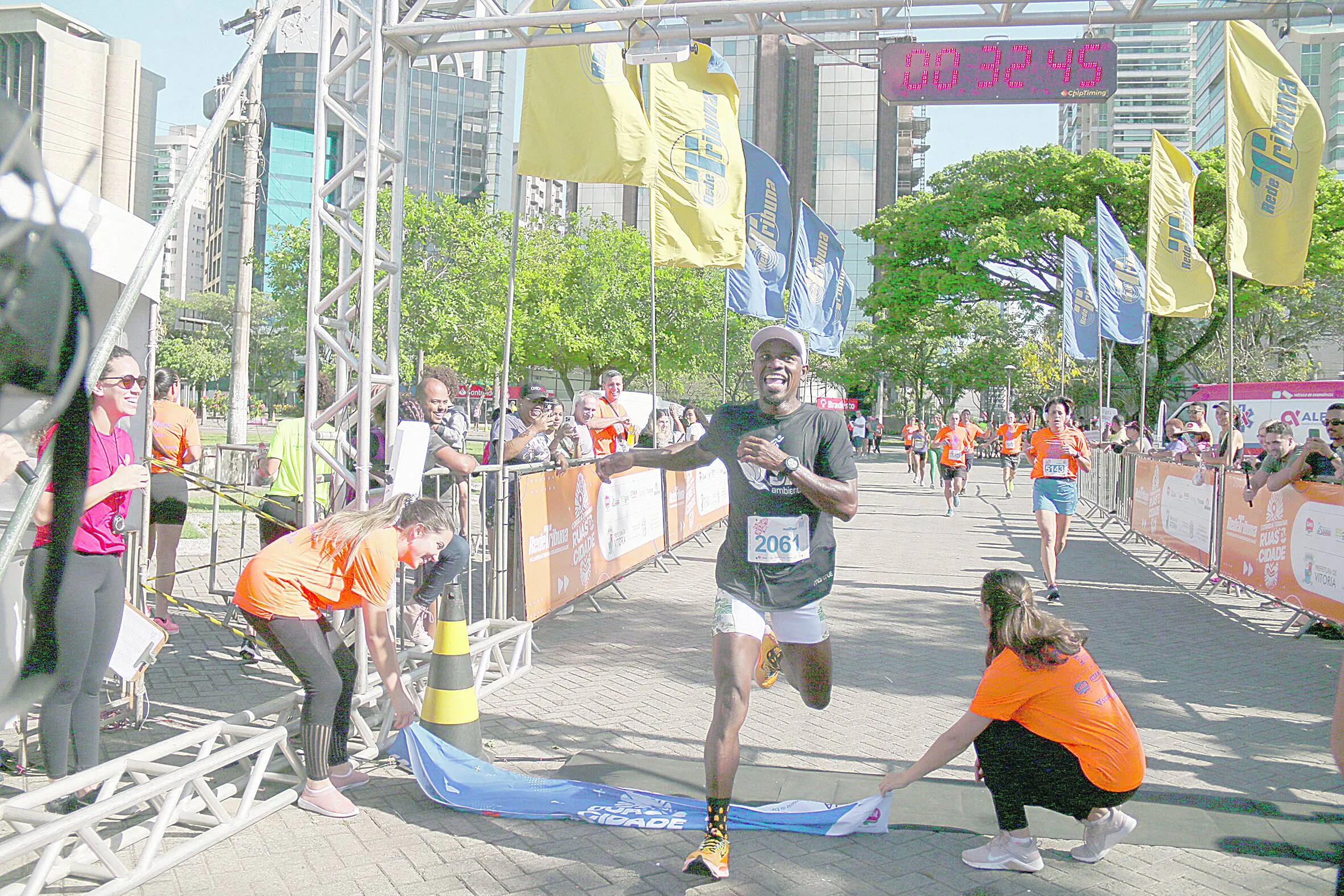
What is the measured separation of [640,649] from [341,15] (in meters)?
4.81

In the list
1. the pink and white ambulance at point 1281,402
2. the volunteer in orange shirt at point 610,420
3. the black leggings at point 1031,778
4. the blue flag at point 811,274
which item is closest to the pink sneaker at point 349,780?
the black leggings at point 1031,778

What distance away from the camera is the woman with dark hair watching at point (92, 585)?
3.98 m

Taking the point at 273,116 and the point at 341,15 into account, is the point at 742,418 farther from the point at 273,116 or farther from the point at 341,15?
the point at 273,116

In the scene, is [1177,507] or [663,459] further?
[1177,507]

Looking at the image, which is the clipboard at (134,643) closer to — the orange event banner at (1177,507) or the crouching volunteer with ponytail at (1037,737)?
the crouching volunteer with ponytail at (1037,737)

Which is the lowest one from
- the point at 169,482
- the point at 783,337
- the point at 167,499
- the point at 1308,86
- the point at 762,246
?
the point at 167,499

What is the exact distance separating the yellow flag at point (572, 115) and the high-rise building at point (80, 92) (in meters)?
3.86

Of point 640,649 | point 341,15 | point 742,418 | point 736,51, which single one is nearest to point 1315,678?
point 640,649

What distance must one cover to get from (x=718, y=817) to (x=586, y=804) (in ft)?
2.79

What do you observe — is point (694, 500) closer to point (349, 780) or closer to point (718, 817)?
point (349, 780)

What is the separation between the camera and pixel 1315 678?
7.07 metres

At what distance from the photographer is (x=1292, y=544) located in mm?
8516

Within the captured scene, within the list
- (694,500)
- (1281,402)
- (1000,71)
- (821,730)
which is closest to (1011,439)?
(1281,402)

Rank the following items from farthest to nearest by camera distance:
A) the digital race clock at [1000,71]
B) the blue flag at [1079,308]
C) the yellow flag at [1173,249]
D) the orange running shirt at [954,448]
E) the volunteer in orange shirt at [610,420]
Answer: the blue flag at [1079,308] → the orange running shirt at [954,448] → the yellow flag at [1173,249] → the volunteer in orange shirt at [610,420] → the digital race clock at [1000,71]
